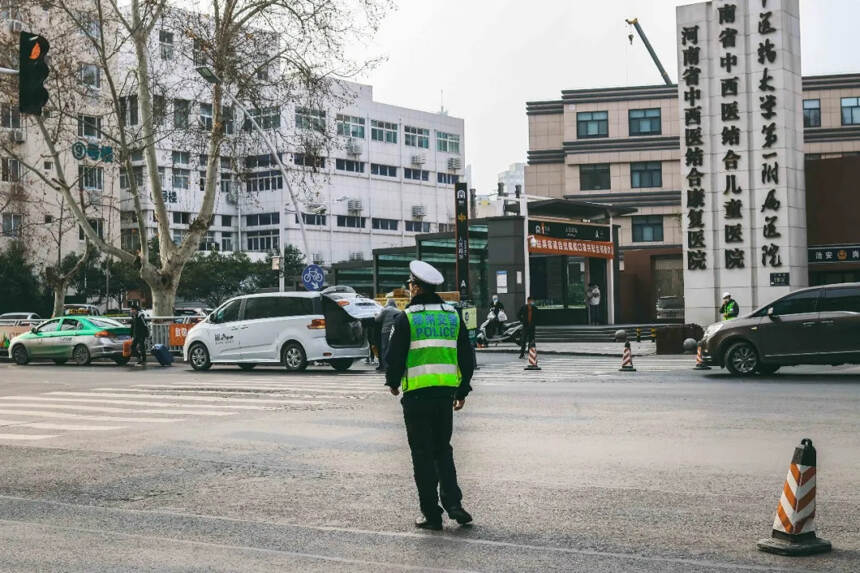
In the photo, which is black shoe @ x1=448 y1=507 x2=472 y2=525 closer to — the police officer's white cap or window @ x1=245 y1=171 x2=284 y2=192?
the police officer's white cap

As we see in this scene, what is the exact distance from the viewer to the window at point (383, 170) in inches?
3748

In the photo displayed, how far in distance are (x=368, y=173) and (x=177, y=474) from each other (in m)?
85.4

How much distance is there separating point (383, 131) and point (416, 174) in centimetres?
618

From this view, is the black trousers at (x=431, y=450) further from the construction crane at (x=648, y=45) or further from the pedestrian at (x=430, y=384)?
the construction crane at (x=648, y=45)

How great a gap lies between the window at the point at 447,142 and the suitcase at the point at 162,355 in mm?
74801

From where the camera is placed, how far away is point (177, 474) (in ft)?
32.2

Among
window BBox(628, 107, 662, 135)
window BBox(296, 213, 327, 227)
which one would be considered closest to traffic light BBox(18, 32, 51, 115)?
window BBox(628, 107, 662, 135)

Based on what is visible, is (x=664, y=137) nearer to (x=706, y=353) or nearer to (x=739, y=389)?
(x=706, y=353)

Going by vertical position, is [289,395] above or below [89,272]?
below

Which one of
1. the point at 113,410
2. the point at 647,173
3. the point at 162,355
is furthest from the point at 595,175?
the point at 113,410

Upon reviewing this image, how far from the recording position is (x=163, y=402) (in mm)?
17047

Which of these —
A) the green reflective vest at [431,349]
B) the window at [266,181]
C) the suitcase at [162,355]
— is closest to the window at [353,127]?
the window at [266,181]

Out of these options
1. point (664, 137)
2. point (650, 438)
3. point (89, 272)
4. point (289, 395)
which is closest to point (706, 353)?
point (289, 395)

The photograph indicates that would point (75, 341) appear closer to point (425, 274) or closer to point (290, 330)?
point (290, 330)
